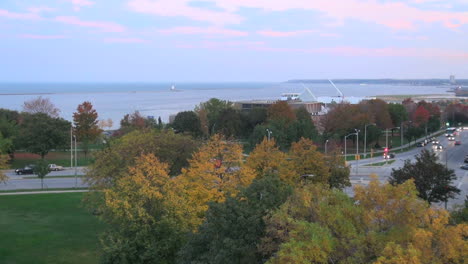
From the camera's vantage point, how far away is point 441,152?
60.9 m

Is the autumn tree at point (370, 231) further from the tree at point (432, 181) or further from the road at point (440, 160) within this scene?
the road at point (440, 160)

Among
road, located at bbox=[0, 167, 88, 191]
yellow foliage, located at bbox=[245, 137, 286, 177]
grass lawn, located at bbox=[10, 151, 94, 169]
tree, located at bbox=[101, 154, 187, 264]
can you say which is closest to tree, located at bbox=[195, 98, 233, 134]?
grass lawn, located at bbox=[10, 151, 94, 169]

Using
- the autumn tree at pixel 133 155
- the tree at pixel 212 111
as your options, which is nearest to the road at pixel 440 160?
the autumn tree at pixel 133 155

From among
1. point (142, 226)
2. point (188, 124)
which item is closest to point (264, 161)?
point (142, 226)

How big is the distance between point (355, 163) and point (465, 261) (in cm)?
4400

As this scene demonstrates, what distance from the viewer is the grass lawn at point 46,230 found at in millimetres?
22047

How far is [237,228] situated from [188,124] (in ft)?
178

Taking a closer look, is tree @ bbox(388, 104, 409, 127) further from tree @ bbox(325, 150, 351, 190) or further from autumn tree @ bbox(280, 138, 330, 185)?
autumn tree @ bbox(280, 138, 330, 185)

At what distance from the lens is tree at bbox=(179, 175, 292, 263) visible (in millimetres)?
15391

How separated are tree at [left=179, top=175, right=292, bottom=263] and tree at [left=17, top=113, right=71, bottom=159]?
3833 cm

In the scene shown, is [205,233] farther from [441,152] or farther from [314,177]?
[441,152]

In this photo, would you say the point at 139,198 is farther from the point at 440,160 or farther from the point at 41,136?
the point at 440,160

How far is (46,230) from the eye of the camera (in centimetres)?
2614

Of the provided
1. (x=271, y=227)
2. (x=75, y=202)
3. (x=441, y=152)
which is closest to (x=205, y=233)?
(x=271, y=227)
